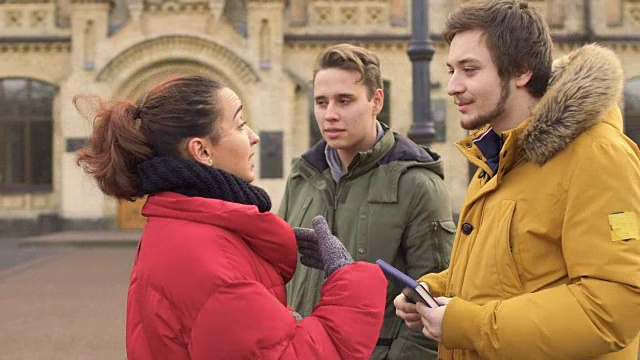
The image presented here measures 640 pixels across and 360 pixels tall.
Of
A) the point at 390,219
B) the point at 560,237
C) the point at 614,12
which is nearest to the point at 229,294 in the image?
the point at 560,237

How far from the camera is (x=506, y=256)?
75.3 inches

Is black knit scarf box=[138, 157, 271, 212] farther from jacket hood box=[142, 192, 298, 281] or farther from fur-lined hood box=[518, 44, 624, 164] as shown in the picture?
fur-lined hood box=[518, 44, 624, 164]

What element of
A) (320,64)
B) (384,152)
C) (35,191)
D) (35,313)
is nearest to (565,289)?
(384,152)

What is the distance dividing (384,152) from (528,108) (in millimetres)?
953

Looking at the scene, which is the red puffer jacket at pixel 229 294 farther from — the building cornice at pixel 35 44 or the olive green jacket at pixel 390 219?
the building cornice at pixel 35 44

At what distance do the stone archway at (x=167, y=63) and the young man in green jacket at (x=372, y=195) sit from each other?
14.0 metres

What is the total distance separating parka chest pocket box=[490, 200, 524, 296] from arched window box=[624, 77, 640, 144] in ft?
57.2

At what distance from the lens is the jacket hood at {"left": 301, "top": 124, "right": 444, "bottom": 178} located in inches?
114

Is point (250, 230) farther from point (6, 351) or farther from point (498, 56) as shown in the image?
point (6, 351)

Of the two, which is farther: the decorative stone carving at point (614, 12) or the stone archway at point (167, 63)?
the decorative stone carving at point (614, 12)

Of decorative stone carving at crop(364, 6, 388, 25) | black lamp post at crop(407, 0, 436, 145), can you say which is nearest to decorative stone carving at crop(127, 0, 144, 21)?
decorative stone carving at crop(364, 6, 388, 25)

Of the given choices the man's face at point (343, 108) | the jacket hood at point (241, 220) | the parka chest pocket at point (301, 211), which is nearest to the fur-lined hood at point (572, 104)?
the jacket hood at point (241, 220)

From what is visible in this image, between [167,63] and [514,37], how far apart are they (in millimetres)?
15645

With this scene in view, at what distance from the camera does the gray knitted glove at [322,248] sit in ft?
6.10
